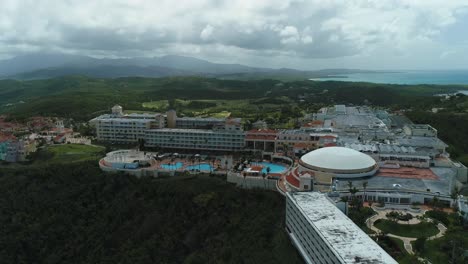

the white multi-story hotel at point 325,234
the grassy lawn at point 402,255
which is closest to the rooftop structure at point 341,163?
the white multi-story hotel at point 325,234

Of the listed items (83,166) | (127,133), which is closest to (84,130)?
(127,133)

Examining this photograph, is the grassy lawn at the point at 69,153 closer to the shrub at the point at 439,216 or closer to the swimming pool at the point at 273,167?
the swimming pool at the point at 273,167

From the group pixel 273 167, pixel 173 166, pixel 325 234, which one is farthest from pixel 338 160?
pixel 173 166

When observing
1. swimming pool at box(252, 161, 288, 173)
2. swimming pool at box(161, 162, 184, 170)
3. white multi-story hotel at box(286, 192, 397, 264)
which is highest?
white multi-story hotel at box(286, 192, 397, 264)

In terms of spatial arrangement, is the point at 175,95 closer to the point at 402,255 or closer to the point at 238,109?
the point at 238,109

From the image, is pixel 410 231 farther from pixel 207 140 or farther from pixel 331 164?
pixel 207 140

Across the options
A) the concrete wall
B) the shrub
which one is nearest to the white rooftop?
the concrete wall

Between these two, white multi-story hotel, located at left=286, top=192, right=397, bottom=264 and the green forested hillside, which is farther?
the green forested hillside

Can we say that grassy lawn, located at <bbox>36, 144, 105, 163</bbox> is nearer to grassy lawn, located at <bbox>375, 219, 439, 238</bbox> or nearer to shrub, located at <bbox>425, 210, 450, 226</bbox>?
grassy lawn, located at <bbox>375, 219, 439, 238</bbox>
